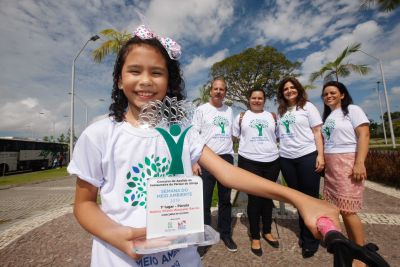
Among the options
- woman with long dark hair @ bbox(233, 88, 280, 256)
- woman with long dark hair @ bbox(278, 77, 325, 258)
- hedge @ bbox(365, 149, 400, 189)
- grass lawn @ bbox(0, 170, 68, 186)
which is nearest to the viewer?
woman with long dark hair @ bbox(278, 77, 325, 258)

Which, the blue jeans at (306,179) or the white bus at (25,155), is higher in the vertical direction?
the white bus at (25,155)

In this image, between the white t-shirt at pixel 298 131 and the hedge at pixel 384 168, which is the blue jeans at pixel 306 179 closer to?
the white t-shirt at pixel 298 131

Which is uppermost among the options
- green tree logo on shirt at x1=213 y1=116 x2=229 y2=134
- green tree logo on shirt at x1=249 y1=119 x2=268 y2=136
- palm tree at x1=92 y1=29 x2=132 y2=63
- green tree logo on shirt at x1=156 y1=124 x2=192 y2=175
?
palm tree at x1=92 y1=29 x2=132 y2=63

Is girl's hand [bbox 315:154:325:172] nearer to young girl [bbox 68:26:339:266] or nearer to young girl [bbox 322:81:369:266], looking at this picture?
young girl [bbox 322:81:369:266]

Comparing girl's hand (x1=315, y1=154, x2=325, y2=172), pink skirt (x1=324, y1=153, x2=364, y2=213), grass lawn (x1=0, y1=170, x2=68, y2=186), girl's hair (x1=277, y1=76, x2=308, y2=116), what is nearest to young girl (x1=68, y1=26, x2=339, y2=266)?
pink skirt (x1=324, y1=153, x2=364, y2=213)

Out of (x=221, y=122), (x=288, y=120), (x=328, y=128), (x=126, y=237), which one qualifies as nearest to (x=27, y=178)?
(x=221, y=122)

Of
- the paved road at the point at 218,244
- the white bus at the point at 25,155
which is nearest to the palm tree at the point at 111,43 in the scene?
the paved road at the point at 218,244

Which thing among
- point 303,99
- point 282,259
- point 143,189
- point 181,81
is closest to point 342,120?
point 303,99

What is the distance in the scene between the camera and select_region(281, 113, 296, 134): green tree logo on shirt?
3473 mm

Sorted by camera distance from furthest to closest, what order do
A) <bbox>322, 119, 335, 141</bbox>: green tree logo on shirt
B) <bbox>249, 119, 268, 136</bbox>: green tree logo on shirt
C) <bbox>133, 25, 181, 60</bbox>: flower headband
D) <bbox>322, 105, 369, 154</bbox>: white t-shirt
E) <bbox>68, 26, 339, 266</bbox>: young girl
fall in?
<bbox>249, 119, 268, 136</bbox>: green tree logo on shirt
<bbox>322, 119, 335, 141</bbox>: green tree logo on shirt
<bbox>322, 105, 369, 154</bbox>: white t-shirt
<bbox>133, 25, 181, 60</bbox>: flower headband
<bbox>68, 26, 339, 266</bbox>: young girl

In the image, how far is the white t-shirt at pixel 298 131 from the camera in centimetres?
335

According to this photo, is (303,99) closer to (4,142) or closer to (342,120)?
(342,120)

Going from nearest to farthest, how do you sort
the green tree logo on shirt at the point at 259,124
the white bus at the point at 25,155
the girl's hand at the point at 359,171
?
the girl's hand at the point at 359,171, the green tree logo on shirt at the point at 259,124, the white bus at the point at 25,155

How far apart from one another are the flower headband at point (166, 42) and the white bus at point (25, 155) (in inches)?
928
